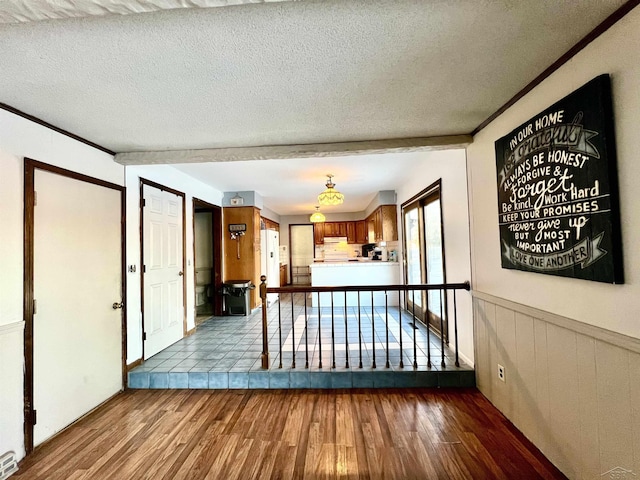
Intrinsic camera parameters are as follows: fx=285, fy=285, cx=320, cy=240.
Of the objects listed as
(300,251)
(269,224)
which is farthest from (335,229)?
(269,224)

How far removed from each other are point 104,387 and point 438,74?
11.7 feet

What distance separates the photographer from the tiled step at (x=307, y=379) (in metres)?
2.64

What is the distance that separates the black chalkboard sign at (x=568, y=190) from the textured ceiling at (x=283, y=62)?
0.33m

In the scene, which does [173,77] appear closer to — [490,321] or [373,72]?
[373,72]

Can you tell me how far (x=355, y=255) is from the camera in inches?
337

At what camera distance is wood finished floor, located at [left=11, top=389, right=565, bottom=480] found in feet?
5.59

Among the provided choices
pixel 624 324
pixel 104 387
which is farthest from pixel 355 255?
pixel 624 324

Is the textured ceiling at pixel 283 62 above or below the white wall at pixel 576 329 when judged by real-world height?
above

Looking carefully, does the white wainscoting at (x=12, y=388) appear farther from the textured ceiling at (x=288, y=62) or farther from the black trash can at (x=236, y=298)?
the black trash can at (x=236, y=298)

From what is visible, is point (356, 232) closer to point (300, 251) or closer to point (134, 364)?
point (300, 251)

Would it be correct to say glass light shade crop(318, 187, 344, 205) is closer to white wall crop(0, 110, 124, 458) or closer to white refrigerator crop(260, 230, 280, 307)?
white refrigerator crop(260, 230, 280, 307)

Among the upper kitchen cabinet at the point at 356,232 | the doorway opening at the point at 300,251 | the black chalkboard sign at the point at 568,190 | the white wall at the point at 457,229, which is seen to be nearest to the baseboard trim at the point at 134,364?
the white wall at the point at 457,229

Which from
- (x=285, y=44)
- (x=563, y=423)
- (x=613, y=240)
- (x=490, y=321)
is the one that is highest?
(x=285, y=44)

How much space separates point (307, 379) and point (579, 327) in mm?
2105
